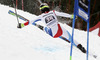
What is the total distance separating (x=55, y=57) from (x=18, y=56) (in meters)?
0.86

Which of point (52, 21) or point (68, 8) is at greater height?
point (52, 21)

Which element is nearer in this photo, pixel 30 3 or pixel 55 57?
pixel 55 57

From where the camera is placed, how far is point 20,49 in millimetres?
3682

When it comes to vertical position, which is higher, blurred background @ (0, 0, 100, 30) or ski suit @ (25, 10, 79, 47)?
ski suit @ (25, 10, 79, 47)

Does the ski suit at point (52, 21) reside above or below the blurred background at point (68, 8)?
above

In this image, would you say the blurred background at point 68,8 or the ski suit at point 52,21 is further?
the blurred background at point 68,8

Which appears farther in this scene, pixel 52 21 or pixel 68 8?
pixel 68 8

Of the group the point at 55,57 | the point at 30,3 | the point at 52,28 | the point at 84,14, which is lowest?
the point at 30,3

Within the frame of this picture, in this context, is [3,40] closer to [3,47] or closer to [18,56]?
[3,47]

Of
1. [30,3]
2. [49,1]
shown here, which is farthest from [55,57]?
[30,3]

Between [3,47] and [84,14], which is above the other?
[84,14]

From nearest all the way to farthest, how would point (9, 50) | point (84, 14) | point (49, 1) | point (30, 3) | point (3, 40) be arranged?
point (84, 14)
point (9, 50)
point (3, 40)
point (49, 1)
point (30, 3)

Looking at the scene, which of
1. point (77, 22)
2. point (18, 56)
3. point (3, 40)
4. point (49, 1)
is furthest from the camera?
point (49, 1)

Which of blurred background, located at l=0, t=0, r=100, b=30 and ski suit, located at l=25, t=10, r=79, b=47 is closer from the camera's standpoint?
ski suit, located at l=25, t=10, r=79, b=47
